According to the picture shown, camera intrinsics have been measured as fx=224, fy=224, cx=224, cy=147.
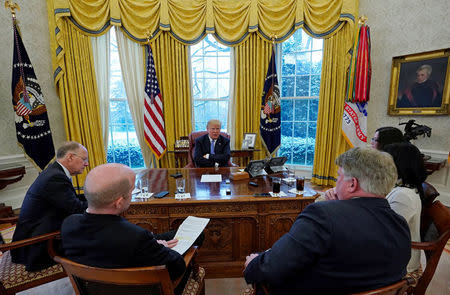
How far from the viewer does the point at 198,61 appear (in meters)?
→ 4.61

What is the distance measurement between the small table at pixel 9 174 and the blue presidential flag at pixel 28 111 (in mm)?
336

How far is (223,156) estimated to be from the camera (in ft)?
11.3

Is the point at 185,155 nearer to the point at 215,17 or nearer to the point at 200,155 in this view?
the point at 200,155

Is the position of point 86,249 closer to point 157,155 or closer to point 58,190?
point 58,190

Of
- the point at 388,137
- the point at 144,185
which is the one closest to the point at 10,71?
the point at 144,185

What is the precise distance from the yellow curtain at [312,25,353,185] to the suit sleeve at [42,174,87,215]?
13.6 ft

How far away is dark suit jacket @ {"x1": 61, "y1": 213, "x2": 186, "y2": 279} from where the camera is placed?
3.20 ft

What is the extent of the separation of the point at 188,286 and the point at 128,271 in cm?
75

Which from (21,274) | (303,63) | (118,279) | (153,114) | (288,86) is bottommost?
(21,274)

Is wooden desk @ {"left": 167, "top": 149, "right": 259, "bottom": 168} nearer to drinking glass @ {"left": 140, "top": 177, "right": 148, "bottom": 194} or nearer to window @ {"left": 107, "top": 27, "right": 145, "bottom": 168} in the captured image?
window @ {"left": 107, "top": 27, "right": 145, "bottom": 168}

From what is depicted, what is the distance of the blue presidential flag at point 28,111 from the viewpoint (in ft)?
10.8

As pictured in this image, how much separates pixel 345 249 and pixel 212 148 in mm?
2826

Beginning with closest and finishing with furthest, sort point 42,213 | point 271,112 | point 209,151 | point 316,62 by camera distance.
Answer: point 42,213 → point 209,151 → point 271,112 → point 316,62

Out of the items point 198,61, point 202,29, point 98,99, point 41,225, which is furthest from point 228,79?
point 41,225
